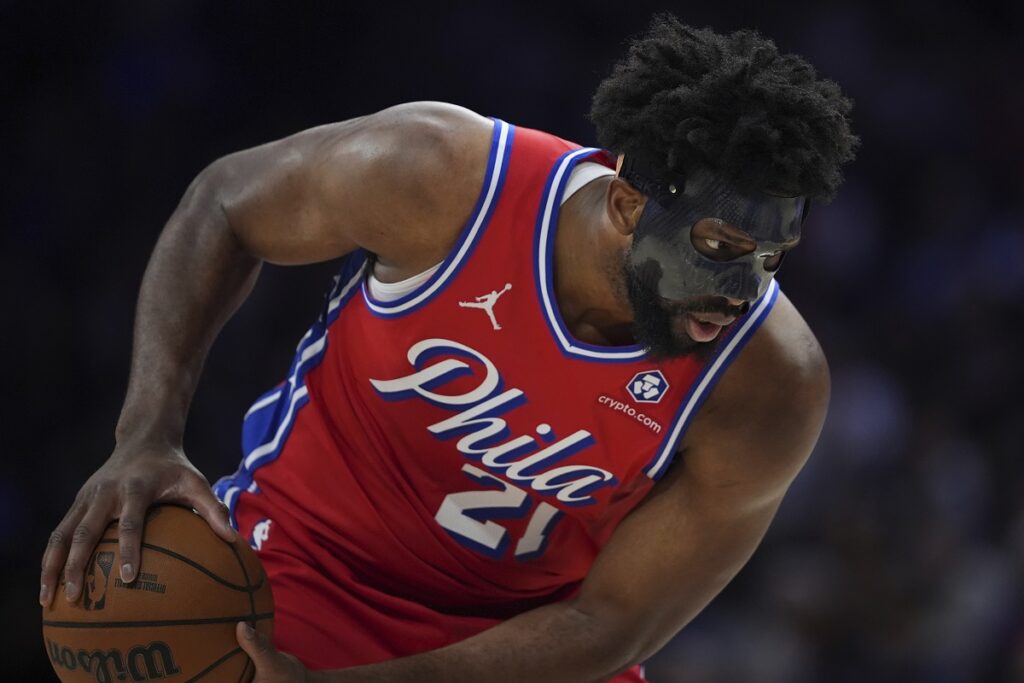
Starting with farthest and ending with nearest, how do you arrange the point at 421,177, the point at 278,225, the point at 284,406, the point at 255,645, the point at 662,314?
the point at 284,406 < the point at 278,225 < the point at 421,177 < the point at 662,314 < the point at 255,645

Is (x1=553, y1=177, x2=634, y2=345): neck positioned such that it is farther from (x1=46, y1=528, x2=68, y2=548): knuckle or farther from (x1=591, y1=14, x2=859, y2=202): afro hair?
(x1=46, y1=528, x2=68, y2=548): knuckle

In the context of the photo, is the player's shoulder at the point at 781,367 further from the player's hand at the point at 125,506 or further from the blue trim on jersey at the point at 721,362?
the player's hand at the point at 125,506

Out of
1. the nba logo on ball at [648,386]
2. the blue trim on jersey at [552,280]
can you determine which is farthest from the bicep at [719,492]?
the blue trim on jersey at [552,280]

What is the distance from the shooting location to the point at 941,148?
7.27 metres

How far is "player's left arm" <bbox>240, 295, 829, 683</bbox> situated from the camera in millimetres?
3035

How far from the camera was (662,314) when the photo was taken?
2.86 m

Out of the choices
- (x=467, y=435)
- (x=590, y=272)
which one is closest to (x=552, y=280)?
(x=590, y=272)

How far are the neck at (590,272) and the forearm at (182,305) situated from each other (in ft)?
2.54

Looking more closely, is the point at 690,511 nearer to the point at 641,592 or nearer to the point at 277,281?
the point at 641,592

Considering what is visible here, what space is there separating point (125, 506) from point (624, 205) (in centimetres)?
114

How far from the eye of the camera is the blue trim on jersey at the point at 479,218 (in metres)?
2.99

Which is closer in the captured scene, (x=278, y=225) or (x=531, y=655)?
(x=531, y=655)

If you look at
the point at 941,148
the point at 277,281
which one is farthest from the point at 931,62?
the point at 277,281

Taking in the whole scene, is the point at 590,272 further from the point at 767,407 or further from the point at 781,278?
the point at 781,278
